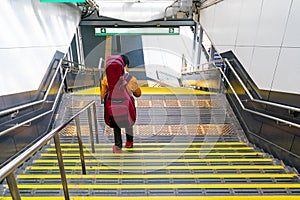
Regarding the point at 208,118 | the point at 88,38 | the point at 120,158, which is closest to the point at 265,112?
the point at 208,118

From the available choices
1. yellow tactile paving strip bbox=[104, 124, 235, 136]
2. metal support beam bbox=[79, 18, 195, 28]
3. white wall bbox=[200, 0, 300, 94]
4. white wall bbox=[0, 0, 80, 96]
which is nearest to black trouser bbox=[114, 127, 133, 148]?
yellow tactile paving strip bbox=[104, 124, 235, 136]

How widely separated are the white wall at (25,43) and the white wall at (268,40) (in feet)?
11.5

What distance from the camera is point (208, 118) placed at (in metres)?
3.96

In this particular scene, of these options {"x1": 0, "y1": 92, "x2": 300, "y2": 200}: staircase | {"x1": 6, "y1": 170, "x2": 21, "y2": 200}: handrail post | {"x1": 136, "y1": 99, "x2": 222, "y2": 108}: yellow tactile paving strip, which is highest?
{"x1": 6, "y1": 170, "x2": 21, "y2": 200}: handrail post

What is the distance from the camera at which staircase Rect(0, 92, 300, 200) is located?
6.44 ft

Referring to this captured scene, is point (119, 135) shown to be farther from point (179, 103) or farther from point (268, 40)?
point (268, 40)

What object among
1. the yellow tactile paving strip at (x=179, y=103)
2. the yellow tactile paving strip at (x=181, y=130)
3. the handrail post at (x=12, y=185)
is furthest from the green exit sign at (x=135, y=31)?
the handrail post at (x=12, y=185)

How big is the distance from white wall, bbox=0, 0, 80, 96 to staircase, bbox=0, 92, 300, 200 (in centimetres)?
98

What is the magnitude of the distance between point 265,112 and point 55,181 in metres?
2.80

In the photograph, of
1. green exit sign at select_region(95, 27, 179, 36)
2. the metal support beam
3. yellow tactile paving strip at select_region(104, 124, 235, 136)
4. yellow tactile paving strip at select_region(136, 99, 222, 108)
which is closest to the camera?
yellow tactile paving strip at select_region(104, 124, 235, 136)

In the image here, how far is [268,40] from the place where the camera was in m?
2.94

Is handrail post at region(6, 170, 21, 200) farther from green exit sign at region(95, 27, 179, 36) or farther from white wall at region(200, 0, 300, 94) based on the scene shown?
green exit sign at region(95, 27, 179, 36)

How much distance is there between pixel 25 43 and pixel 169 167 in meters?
2.85

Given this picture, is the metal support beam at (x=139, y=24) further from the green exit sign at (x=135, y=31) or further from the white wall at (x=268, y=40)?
the white wall at (x=268, y=40)
